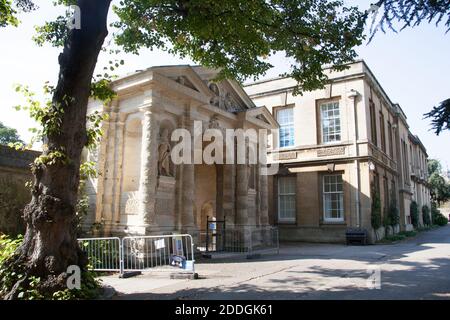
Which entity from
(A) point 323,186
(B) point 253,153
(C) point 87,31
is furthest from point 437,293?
(A) point 323,186

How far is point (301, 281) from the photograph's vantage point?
27.1 feet

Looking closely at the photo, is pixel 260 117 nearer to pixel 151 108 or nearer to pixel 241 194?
pixel 241 194

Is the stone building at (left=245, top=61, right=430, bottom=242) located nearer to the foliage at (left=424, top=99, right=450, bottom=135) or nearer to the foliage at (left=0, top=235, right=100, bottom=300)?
the foliage at (left=424, top=99, right=450, bottom=135)

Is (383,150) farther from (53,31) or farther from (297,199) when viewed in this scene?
(53,31)

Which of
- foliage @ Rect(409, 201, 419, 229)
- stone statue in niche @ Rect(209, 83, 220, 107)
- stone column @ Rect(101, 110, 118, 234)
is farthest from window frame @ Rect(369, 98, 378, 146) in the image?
stone column @ Rect(101, 110, 118, 234)

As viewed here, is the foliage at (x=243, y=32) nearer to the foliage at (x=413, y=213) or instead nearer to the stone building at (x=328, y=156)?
the stone building at (x=328, y=156)

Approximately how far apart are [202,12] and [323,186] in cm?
1558

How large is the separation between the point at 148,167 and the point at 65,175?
531cm

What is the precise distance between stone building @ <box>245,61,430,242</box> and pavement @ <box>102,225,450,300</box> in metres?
9.11

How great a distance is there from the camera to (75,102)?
6473mm

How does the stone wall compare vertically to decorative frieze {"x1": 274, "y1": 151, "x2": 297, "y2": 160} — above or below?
below

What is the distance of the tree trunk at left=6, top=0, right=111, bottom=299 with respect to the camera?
240 inches

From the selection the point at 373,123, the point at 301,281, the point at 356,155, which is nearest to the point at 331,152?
the point at 356,155

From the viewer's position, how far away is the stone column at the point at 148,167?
1138 centimetres
